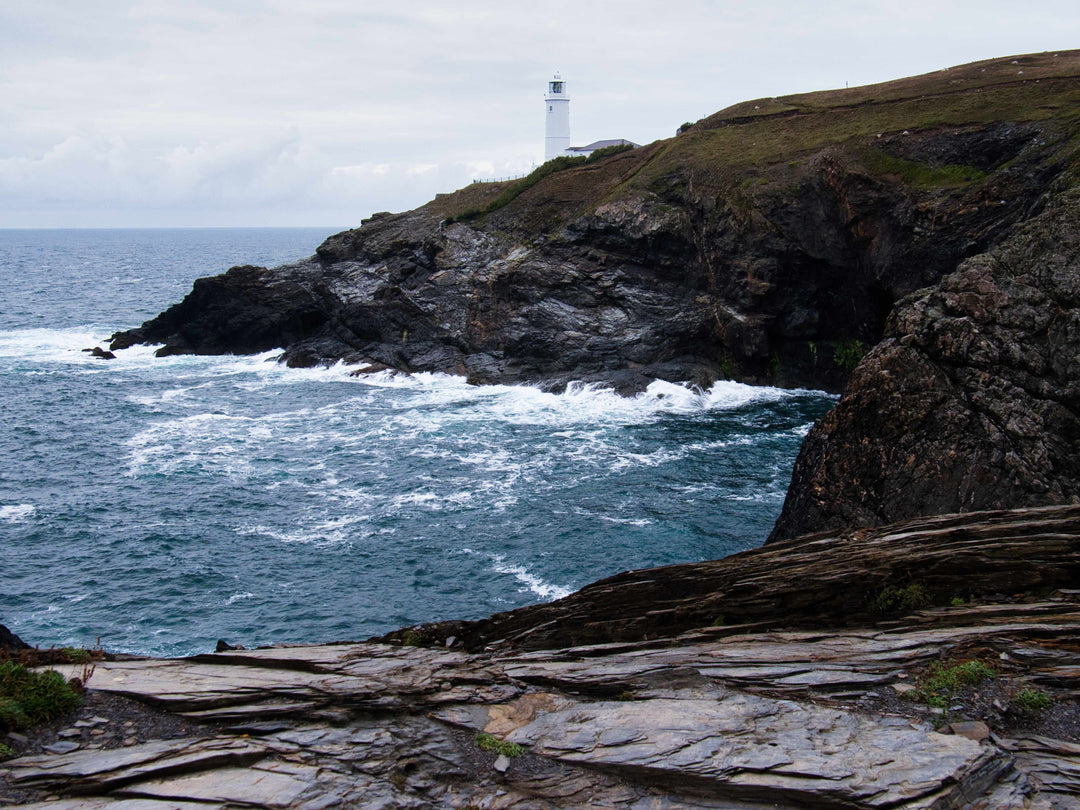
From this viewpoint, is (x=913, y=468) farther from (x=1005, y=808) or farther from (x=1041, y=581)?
(x=1005, y=808)

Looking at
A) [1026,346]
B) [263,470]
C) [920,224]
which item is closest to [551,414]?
[263,470]

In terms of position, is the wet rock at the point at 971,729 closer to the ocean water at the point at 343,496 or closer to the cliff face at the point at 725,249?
the ocean water at the point at 343,496

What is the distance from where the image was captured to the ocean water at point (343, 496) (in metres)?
32.1

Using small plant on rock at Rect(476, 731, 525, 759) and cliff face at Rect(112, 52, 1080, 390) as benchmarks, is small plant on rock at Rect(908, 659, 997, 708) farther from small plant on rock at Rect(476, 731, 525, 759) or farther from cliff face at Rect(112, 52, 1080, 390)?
cliff face at Rect(112, 52, 1080, 390)

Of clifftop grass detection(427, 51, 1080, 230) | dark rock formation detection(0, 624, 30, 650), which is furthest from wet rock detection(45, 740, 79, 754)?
clifftop grass detection(427, 51, 1080, 230)

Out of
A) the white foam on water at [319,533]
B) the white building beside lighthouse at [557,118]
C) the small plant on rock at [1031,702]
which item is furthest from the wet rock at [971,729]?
the white building beside lighthouse at [557,118]

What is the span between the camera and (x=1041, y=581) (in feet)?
50.1

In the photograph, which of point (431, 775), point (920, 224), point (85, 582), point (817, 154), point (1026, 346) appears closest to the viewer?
point (431, 775)

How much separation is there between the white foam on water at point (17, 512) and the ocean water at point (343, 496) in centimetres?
17

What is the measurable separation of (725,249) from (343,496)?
3671 centimetres

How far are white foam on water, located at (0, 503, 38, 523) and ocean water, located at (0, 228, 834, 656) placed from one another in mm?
167

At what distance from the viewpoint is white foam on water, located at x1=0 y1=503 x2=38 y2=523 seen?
40094 mm

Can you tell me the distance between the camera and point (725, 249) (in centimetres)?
6375

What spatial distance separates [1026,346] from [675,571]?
59.5 ft
